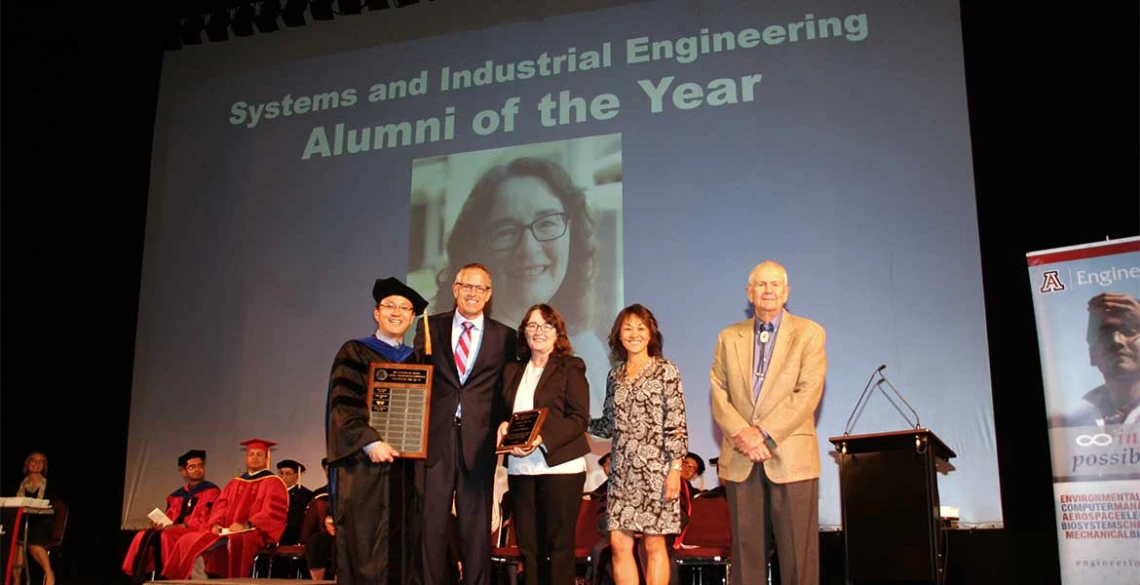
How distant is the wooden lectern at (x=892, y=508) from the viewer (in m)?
4.82

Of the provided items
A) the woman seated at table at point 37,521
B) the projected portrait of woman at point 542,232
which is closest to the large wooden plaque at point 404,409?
the projected portrait of woman at point 542,232

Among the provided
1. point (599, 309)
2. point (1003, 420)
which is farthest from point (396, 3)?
point (1003, 420)

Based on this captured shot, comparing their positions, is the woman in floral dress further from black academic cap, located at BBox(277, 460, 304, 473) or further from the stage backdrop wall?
black academic cap, located at BBox(277, 460, 304, 473)

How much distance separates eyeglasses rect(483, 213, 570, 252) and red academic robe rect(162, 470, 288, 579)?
2217 mm

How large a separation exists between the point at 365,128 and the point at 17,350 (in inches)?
140

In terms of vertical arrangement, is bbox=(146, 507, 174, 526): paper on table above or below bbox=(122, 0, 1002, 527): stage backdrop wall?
below

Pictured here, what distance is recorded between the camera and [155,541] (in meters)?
6.69

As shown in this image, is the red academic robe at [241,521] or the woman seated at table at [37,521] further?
the woman seated at table at [37,521]

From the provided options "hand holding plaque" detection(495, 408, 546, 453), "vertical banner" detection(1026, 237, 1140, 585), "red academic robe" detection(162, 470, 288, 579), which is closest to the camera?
"hand holding plaque" detection(495, 408, 546, 453)

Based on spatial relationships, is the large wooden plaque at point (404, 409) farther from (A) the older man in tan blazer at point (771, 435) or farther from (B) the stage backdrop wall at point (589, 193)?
(B) the stage backdrop wall at point (589, 193)

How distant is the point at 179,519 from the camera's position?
7.01 m

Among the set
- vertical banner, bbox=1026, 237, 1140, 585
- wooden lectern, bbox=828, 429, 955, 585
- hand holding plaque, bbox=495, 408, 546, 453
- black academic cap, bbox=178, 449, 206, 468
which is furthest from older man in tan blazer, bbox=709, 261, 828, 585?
black academic cap, bbox=178, 449, 206, 468

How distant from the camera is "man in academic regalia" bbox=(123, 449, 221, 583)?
6.64 meters

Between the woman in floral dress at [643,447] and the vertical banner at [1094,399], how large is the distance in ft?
7.16
